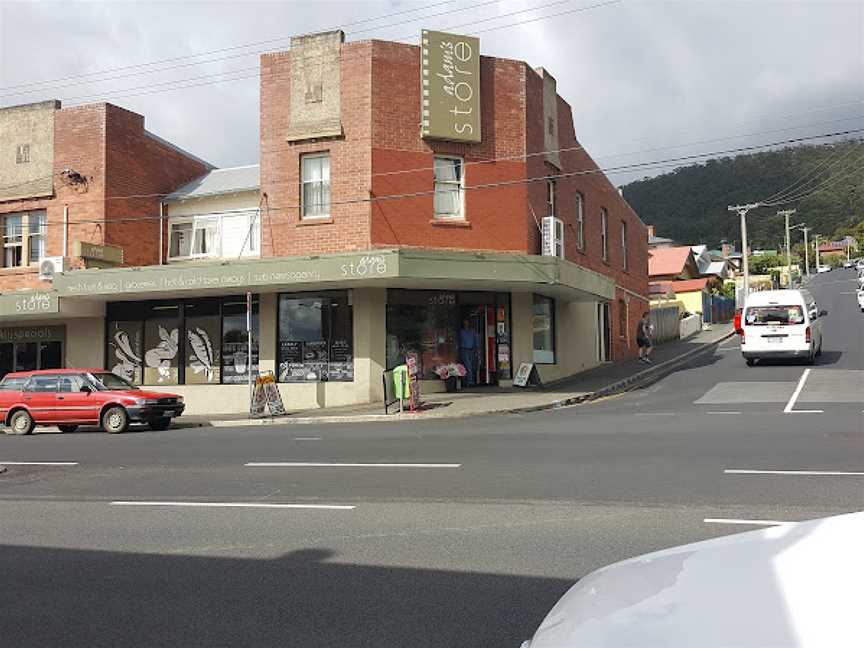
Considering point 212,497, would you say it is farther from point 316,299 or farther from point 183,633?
point 316,299

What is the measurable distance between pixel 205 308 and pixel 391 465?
14095mm

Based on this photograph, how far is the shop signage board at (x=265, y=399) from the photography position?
1897 cm

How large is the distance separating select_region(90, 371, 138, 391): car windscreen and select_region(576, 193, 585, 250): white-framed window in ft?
49.9

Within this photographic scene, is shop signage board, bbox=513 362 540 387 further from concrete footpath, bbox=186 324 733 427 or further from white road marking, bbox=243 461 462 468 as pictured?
white road marking, bbox=243 461 462 468

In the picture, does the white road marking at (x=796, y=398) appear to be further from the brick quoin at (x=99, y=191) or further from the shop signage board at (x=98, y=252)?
the brick quoin at (x=99, y=191)

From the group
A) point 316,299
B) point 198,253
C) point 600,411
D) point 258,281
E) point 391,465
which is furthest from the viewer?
point 198,253

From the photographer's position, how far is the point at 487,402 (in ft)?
61.4

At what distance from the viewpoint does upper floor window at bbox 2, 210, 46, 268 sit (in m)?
24.2

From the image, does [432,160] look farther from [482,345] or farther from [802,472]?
[802,472]

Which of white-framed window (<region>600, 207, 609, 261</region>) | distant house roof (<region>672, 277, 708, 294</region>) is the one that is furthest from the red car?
distant house roof (<region>672, 277, 708, 294</region>)

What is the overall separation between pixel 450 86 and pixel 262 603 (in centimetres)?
1798

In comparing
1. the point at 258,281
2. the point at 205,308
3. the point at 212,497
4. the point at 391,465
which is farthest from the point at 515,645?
the point at 205,308

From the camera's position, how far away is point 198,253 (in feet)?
79.8

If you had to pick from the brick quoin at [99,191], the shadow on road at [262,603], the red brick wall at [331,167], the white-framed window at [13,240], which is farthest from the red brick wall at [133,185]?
the shadow on road at [262,603]
